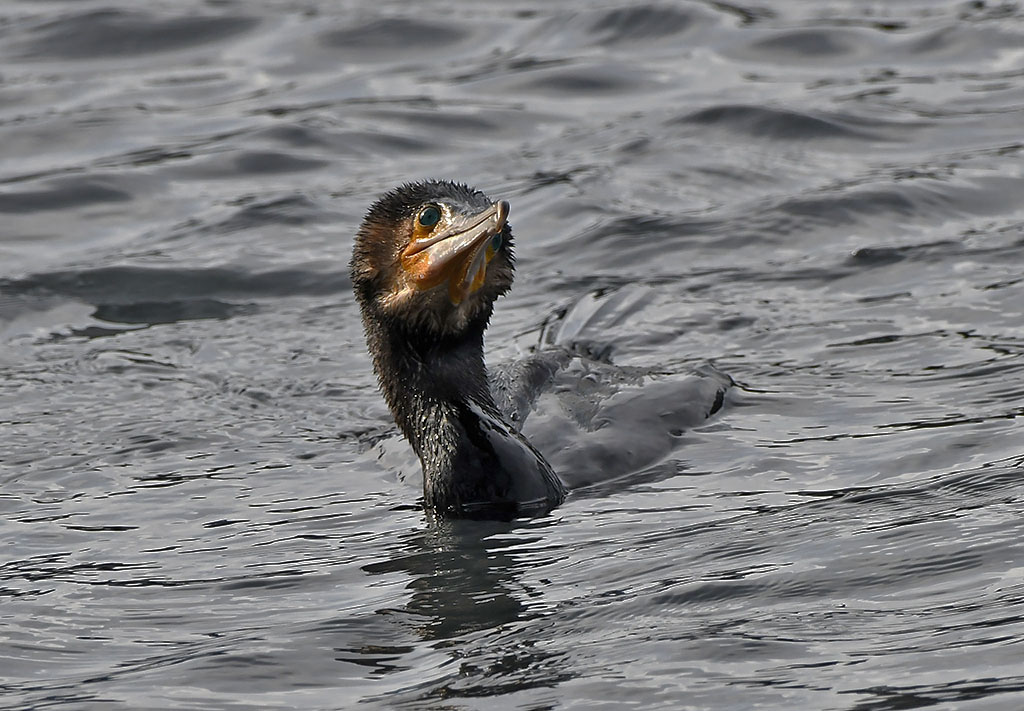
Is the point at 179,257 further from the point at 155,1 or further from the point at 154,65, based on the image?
the point at 155,1

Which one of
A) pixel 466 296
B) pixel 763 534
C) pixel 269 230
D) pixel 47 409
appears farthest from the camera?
pixel 269 230

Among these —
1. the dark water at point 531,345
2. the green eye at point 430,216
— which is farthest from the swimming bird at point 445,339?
the dark water at point 531,345

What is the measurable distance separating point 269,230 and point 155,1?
5.20 meters

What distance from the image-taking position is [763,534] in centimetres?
484

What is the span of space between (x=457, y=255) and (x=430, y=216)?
210 mm

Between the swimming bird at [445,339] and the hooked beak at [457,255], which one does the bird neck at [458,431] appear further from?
the hooked beak at [457,255]

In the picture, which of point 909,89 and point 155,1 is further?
point 155,1

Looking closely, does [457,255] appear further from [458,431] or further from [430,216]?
[458,431]

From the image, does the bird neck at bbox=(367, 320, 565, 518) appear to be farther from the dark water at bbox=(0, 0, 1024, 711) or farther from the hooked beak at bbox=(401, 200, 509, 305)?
the hooked beak at bbox=(401, 200, 509, 305)

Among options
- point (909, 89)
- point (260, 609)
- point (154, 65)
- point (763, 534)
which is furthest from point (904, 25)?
point (260, 609)

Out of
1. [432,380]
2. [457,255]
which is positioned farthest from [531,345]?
[457,255]

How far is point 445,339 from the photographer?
538 cm

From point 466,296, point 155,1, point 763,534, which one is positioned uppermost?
point 155,1

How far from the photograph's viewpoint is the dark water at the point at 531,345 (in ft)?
13.5
